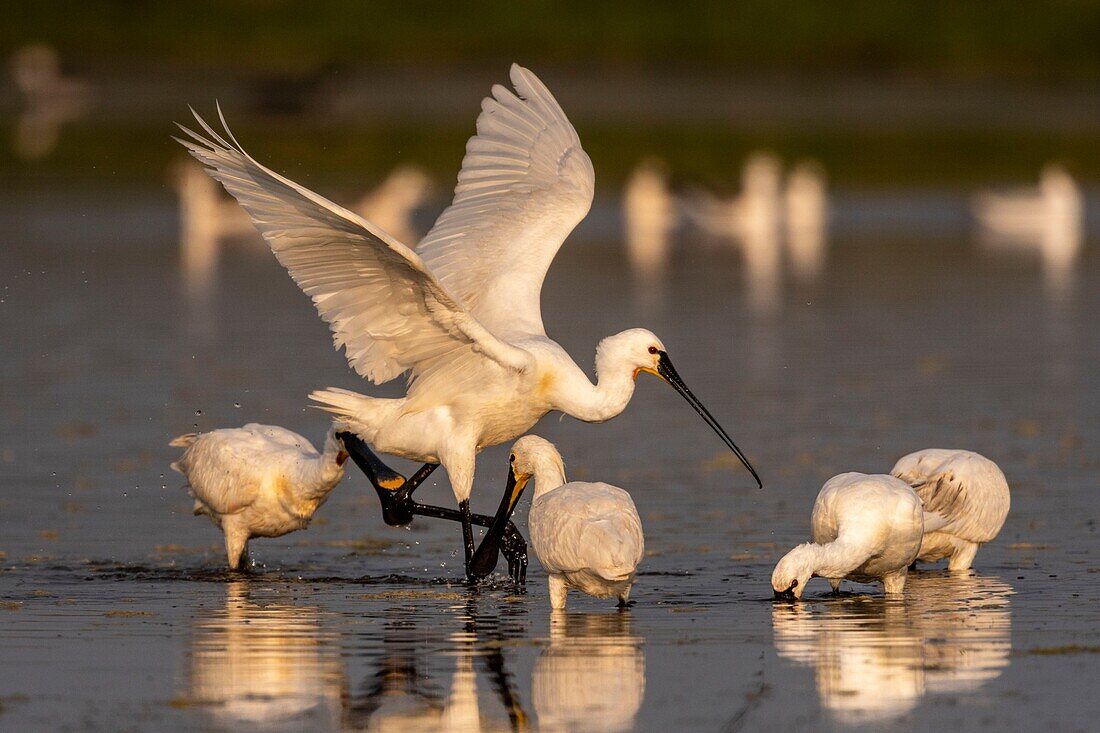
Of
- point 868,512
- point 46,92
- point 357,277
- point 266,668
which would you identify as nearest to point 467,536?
point 357,277

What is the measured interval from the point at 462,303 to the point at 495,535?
4.25ft

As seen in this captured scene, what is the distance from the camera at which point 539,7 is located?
69812mm

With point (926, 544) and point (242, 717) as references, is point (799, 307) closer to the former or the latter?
point (926, 544)

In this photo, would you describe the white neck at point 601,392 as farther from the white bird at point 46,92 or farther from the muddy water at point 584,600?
the white bird at point 46,92

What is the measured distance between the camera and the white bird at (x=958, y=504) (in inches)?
438

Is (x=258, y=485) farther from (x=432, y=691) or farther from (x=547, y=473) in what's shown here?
(x=432, y=691)

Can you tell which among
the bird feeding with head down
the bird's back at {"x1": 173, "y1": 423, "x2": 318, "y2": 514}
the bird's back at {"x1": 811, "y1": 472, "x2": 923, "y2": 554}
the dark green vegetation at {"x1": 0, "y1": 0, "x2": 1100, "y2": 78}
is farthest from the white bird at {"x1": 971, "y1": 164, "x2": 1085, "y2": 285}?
the dark green vegetation at {"x1": 0, "y1": 0, "x2": 1100, "y2": 78}

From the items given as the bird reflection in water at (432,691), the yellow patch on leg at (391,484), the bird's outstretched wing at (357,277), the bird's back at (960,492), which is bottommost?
the bird reflection in water at (432,691)

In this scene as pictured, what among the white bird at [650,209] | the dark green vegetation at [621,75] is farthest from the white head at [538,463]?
the dark green vegetation at [621,75]

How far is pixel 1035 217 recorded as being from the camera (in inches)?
1310

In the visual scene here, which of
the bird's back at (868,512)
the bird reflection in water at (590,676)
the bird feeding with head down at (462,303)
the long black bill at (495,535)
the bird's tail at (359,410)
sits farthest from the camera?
the bird's tail at (359,410)

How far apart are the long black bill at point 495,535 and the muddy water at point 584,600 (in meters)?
0.18

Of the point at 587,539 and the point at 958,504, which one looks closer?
the point at 587,539

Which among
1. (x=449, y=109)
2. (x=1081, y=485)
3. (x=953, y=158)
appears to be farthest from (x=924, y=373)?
(x=449, y=109)
